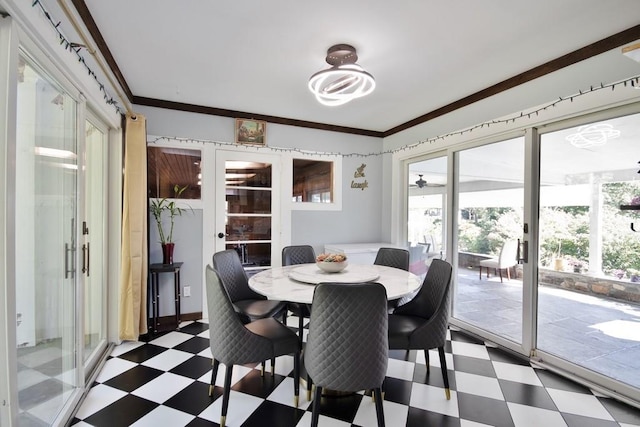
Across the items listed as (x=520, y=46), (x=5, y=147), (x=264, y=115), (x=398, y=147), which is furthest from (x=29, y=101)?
Result: (x=398, y=147)

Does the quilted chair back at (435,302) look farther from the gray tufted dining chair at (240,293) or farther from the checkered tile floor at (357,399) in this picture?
the gray tufted dining chair at (240,293)

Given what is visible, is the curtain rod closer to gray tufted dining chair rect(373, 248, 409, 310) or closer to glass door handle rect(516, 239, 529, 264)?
gray tufted dining chair rect(373, 248, 409, 310)

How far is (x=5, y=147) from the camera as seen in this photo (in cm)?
123

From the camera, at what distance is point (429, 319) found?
208cm

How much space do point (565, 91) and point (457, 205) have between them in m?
1.42

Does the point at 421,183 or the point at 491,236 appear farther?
the point at 421,183

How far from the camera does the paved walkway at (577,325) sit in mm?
2184

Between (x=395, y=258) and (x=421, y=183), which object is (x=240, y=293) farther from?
(x=421, y=183)

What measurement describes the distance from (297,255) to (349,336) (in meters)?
1.77

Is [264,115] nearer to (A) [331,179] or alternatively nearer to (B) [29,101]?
(A) [331,179]

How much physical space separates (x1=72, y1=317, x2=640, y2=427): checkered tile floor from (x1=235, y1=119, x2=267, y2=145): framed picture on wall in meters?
2.37

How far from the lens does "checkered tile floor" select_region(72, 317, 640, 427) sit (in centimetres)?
186

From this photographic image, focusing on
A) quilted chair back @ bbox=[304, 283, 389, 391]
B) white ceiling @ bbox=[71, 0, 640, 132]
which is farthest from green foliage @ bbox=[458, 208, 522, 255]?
quilted chair back @ bbox=[304, 283, 389, 391]

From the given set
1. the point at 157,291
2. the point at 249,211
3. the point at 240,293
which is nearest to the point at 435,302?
the point at 240,293
